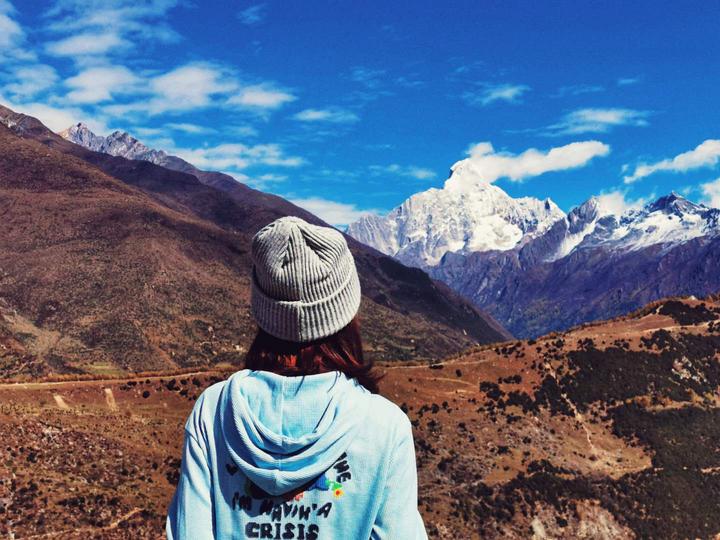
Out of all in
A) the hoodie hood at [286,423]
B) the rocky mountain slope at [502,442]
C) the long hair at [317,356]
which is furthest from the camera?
the rocky mountain slope at [502,442]

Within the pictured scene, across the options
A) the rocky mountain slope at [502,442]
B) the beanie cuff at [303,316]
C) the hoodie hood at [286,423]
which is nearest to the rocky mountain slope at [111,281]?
the rocky mountain slope at [502,442]

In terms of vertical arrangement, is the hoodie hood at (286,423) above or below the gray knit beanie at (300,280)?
below

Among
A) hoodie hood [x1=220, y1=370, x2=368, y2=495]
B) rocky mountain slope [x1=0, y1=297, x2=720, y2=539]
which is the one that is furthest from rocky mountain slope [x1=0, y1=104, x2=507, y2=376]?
hoodie hood [x1=220, y1=370, x2=368, y2=495]

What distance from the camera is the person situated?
338cm

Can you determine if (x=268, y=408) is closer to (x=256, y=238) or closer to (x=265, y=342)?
(x=265, y=342)

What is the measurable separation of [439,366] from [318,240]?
126 ft

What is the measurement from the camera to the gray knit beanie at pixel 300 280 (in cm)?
363

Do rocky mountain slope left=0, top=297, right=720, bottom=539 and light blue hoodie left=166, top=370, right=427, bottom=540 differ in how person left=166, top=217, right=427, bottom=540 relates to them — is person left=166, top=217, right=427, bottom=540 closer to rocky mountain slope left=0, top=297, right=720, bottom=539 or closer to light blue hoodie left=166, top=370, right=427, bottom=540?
light blue hoodie left=166, top=370, right=427, bottom=540

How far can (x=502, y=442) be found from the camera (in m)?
35.3

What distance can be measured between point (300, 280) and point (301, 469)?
1041 mm

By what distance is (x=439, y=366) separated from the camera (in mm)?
41219

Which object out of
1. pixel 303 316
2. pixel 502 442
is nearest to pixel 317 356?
pixel 303 316

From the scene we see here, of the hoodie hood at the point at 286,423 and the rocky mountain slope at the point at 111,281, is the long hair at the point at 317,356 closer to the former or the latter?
the hoodie hood at the point at 286,423

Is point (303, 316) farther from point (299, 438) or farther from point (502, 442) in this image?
point (502, 442)
